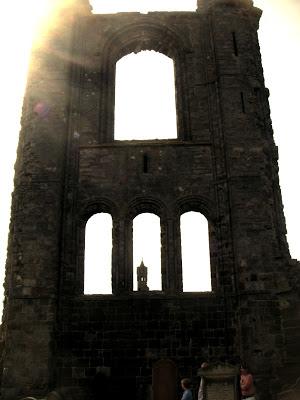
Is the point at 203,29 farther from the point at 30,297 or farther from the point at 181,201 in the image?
the point at 30,297

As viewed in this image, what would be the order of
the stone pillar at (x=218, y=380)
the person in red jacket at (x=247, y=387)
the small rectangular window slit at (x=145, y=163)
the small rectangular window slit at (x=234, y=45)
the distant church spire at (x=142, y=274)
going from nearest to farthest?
the person in red jacket at (x=247, y=387) → the stone pillar at (x=218, y=380) → the small rectangular window slit at (x=145, y=163) → the small rectangular window slit at (x=234, y=45) → the distant church spire at (x=142, y=274)

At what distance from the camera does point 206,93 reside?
14875 mm

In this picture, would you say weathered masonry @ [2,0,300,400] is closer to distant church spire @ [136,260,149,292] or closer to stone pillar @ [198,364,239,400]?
stone pillar @ [198,364,239,400]

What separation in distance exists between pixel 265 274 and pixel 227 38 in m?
7.40

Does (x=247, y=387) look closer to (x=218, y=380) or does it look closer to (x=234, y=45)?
(x=218, y=380)

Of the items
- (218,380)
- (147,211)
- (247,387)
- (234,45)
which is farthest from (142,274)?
(247,387)

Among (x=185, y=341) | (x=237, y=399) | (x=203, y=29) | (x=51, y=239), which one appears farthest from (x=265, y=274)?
(x=203, y=29)

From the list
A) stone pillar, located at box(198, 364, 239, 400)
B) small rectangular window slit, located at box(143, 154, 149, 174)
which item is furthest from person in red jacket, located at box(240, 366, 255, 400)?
small rectangular window slit, located at box(143, 154, 149, 174)

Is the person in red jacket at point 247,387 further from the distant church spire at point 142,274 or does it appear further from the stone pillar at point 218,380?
the distant church spire at point 142,274

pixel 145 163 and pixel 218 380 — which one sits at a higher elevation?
pixel 145 163

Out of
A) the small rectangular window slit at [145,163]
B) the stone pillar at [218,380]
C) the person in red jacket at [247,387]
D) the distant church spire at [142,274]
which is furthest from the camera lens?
the distant church spire at [142,274]

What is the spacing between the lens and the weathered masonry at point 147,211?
37.4 ft

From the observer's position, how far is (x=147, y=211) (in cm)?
1350

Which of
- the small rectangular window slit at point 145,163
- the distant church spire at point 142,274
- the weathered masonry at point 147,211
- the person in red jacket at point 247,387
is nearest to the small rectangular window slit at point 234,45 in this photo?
the weathered masonry at point 147,211
